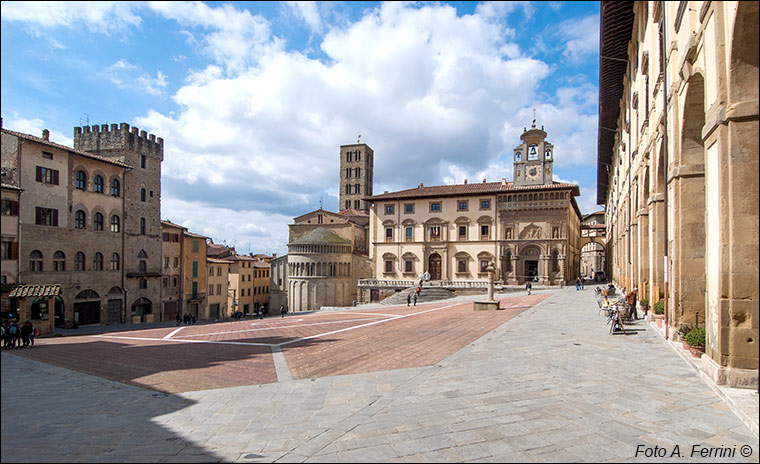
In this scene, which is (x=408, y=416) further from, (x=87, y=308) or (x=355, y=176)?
(x=355, y=176)

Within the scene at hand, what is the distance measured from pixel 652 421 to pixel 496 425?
234 cm

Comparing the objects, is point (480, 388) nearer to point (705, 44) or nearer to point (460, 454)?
point (460, 454)

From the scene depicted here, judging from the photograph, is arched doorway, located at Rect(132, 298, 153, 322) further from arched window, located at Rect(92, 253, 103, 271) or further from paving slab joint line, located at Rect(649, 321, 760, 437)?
paving slab joint line, located at Rect(649, 321, 760, 437)

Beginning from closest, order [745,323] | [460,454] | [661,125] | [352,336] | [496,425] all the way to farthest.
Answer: [460,454], [496,425], [745,323], [661,125], [352,336]

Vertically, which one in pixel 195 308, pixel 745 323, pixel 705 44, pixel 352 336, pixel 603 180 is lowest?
pixel 195 308

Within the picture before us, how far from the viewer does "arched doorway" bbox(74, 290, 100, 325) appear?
34.2 meters

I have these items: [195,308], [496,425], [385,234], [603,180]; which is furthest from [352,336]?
[603,180]

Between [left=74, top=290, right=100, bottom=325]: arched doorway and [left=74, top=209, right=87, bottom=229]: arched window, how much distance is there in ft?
16.7

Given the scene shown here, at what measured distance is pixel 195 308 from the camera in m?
48.5

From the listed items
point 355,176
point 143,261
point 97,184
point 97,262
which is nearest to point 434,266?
point 143,261

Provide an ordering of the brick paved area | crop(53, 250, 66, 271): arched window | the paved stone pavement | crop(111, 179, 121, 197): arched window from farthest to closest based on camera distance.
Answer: crop(111, 179, 121, 197): arched window → crop(53, 250, 66, 271): arched window → the brick paved area → the paved stone pavement

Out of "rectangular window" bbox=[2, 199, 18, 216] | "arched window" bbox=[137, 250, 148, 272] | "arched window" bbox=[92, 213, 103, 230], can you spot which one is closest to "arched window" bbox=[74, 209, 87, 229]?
"arched window" bbox=[92, 213, 103, 230]

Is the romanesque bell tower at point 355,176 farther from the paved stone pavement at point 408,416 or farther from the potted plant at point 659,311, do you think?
the paved stone pavement at point 408,416

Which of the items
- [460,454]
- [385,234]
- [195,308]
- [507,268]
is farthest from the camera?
[385,234]
